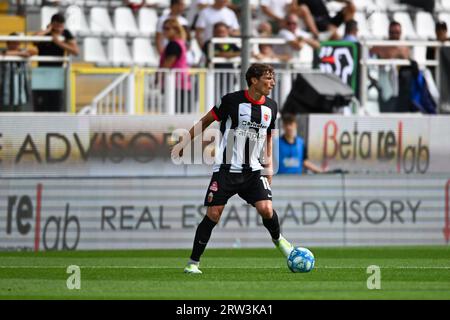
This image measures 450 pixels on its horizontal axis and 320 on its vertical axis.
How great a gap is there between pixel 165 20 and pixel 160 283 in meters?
11.3

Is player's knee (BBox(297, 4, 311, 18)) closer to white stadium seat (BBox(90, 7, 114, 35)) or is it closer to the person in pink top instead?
the person in pink top

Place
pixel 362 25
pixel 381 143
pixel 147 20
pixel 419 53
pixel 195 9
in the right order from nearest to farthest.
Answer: pixel 381 143
pixel 195 9
pixel 419 53
pixel 147 20
pixel 362 25

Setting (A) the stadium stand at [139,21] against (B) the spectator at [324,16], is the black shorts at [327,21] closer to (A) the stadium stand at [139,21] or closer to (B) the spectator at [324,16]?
(B) the spectator at [324,16]

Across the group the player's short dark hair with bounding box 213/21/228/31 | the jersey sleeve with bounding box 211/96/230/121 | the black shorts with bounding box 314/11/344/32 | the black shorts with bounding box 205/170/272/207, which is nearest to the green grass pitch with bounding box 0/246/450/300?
the black shorts with bounding box 205/170/272/207

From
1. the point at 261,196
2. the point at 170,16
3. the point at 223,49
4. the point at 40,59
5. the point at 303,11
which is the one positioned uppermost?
the point at 303,11

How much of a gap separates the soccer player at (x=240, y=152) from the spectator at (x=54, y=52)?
29.0 ft

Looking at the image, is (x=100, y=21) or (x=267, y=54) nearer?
(x=267, y=54)

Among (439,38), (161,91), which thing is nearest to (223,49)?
(161,91)

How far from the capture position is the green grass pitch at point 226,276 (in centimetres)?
1255

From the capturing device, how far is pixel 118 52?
26.4 metres

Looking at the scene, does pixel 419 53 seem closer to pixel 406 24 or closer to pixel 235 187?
pixel 406 24

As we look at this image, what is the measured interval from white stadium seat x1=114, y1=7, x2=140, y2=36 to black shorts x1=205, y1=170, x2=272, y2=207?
12.5 m

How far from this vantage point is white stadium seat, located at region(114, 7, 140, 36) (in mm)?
27062

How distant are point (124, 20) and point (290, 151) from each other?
5.92 meters
